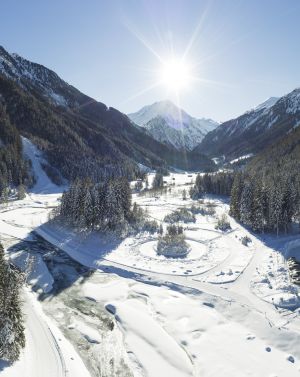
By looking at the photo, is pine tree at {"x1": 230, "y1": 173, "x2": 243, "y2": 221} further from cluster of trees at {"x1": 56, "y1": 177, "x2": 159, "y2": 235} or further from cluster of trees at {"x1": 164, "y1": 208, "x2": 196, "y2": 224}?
cluster of trees at {"x1": 56, "y1": 177, "x2": 159, "y2": 235}

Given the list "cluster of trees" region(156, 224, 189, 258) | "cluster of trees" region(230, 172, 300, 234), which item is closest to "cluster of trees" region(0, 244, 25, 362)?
"cluster of trees" region(156, 224, 189, 258)

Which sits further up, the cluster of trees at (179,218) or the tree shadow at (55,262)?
the cluster of trees at (179,218)

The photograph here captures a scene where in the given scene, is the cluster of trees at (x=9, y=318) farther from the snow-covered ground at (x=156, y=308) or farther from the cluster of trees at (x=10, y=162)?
the cluster of trees at (x=10, y=162)

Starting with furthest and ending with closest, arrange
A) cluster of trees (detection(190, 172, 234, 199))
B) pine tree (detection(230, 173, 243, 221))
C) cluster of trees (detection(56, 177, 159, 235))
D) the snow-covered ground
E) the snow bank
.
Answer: cluster of trees (detection(190, 172, 234, 199)) < pine tree (detection(230, 173, 243, 221)) < cluster of trees (detection(56, 177, 159, 235)) < the snow bank < the snow-covered ground

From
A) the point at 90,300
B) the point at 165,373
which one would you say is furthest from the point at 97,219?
the point at 165,373

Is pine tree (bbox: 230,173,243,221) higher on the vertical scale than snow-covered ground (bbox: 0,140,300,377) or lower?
higher

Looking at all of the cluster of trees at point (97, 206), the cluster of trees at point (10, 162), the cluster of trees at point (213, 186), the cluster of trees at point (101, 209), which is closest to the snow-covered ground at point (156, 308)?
the cluster of trees at point (101, 209)

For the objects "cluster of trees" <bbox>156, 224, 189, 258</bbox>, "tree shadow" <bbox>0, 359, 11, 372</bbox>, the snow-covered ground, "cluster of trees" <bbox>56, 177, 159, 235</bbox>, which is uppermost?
"cluster of trees" <bbox>56, 177, 159, 235</bbox>
